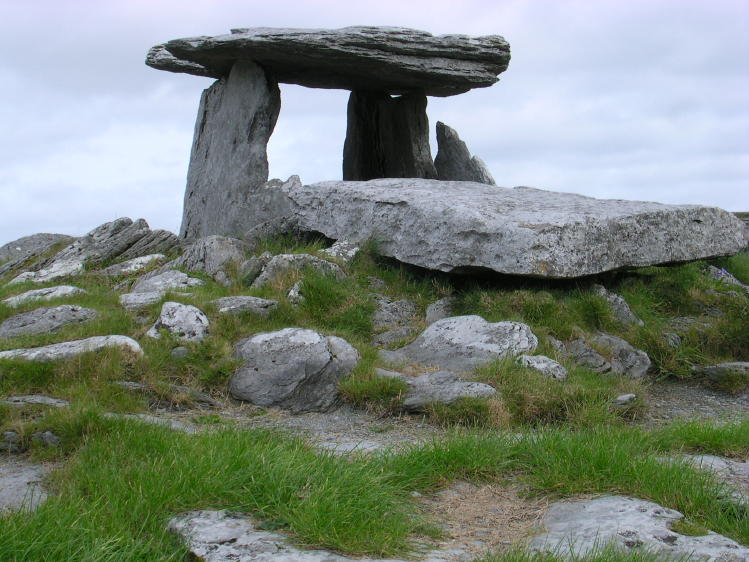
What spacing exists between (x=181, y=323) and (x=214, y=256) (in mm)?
3010

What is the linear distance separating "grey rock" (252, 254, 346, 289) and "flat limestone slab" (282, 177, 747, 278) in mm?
929

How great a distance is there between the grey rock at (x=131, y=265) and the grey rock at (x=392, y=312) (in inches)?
167

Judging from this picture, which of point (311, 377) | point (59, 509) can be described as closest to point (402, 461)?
point (59, 509)

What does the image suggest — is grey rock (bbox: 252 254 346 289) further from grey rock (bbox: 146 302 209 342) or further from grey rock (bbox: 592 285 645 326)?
grey rock (bbox: 592 285 645 326)

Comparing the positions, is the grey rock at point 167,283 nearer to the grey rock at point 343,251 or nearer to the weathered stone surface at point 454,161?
the grey rock at point 343,251

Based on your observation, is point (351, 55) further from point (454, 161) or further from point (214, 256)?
point (454, 161)

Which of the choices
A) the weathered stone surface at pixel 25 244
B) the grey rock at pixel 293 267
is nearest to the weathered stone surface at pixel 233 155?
the grey rock at pixel 293 267

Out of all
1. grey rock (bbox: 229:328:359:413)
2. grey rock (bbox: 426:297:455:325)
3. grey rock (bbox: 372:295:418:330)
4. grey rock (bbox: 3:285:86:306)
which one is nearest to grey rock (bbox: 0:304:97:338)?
grey rock (bbox: 3:285:86:306)

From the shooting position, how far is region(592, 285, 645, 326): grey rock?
995 centimetres

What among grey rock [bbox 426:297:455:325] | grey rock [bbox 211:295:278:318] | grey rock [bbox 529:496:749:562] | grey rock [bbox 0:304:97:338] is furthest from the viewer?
grey rock [bbox 426:297:455:325]

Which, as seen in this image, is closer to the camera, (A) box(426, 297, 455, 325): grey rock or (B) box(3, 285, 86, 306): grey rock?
(A) box(426, 297, 455, 325): grey rock

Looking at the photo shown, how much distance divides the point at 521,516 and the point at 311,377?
348 cm

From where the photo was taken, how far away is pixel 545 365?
8.02m

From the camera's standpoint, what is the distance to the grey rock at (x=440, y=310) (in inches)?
381
